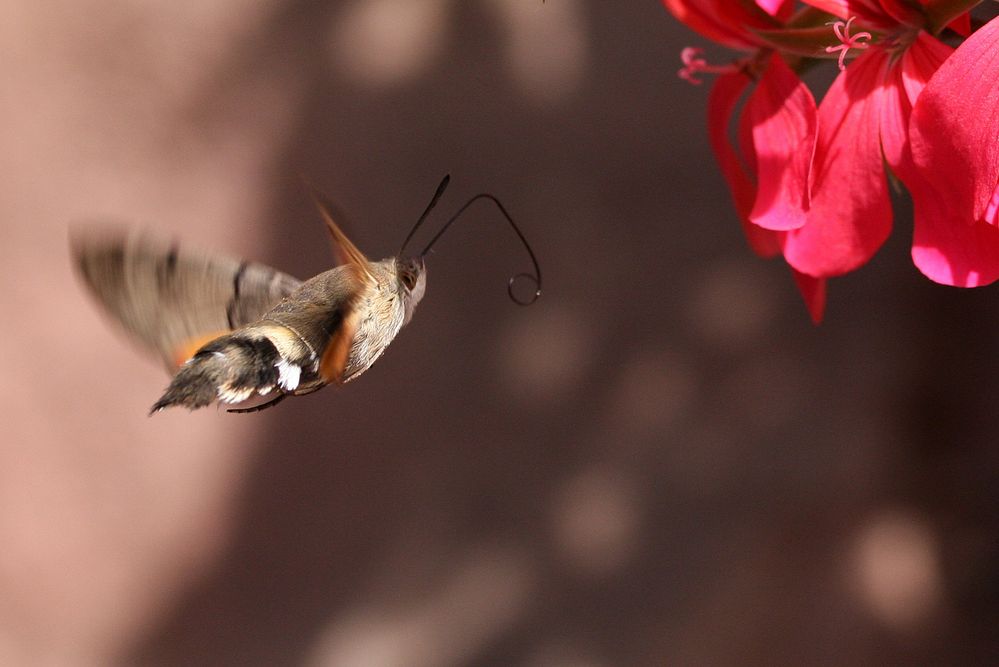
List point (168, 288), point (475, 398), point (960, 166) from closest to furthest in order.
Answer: point (960, 166) → point (168, 288) → point (475, 398)

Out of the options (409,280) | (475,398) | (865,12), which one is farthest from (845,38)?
(475,398)

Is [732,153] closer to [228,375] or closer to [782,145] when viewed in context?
[782,145]

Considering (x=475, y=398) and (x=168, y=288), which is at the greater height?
(x=168, y=288)

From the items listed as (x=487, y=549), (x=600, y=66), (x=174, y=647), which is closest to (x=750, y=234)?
(x=600, y=66)

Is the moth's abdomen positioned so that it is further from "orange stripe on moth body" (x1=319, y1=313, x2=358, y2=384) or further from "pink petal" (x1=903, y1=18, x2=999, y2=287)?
"pink petal" (x1=903, y1=18, x2=999, y2=287)

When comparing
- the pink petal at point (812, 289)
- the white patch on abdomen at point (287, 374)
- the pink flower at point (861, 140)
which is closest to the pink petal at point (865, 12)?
the pink flower at point (861, 140)

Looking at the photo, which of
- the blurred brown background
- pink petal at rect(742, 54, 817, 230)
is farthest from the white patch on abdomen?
the blurred brown background

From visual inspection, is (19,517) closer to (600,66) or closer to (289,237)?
(289,237)
